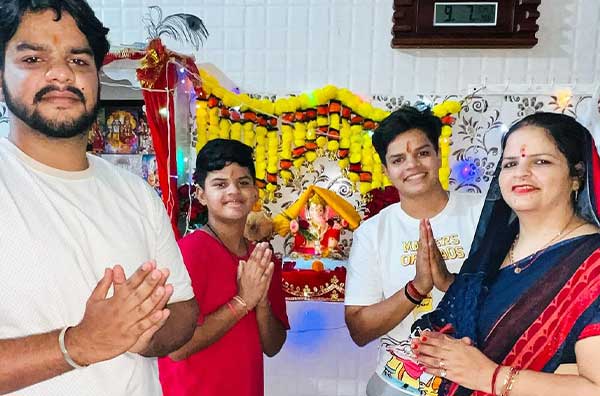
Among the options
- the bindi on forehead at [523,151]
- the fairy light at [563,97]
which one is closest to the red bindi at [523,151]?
the bindi on forehead at [523,151]

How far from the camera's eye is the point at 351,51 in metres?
2.40

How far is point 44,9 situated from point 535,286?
4.03ft

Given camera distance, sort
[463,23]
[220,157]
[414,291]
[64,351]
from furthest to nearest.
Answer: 1. [463,23]
2. [220,157]
3. [414,291]
4. [64,351]

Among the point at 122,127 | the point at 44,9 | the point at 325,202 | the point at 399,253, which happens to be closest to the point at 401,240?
the point at 399,253

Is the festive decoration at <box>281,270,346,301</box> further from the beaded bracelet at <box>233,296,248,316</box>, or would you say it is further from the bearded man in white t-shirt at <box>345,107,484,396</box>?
the beaded bracelet at <box>233,296,248,316</box>

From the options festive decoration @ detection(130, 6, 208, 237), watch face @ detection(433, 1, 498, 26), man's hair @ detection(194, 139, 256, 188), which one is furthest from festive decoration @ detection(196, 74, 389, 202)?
man's hair @ detection(194, 139, 256, 188)

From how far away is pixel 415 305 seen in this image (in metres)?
1.42

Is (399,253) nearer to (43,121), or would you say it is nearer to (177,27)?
Answer: (43,121)

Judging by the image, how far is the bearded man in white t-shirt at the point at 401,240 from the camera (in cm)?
149

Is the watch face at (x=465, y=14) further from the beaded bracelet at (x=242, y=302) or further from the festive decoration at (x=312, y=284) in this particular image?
the beaded bracelet at (x=242, y=302)

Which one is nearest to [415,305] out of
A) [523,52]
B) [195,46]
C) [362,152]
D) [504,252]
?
[504,252]

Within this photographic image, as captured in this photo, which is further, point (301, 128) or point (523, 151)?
point (301, 128)

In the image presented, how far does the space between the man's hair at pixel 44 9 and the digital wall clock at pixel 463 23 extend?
1583mm

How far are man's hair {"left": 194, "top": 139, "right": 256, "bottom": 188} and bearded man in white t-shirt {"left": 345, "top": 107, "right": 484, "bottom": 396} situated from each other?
45 centimetres
